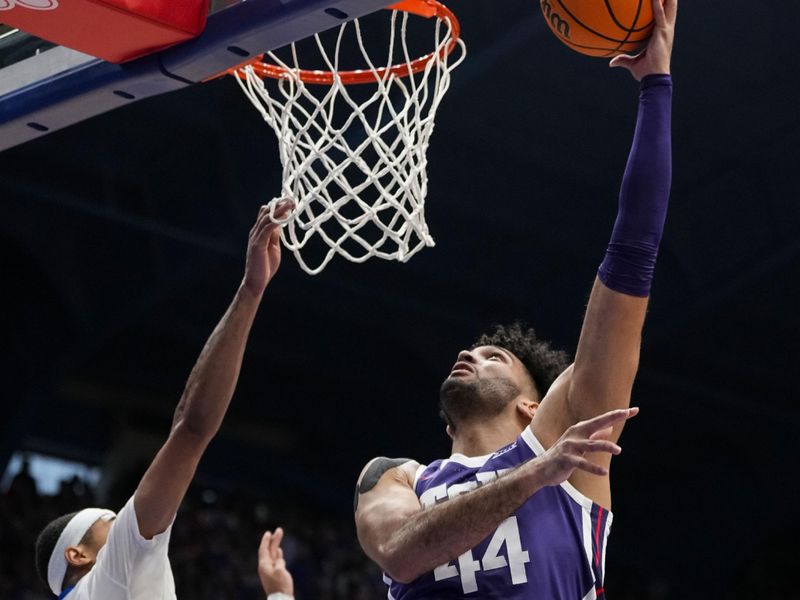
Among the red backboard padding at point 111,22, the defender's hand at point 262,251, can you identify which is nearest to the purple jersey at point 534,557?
the defender's hand at point 262,251

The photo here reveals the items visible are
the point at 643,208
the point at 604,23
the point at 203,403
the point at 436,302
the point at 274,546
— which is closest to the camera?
the point at 643,208

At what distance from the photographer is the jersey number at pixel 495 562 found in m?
2.79

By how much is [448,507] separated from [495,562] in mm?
203

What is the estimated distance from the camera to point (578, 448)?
2.45 meters

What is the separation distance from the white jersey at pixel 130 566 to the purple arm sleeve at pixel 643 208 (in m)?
1.33

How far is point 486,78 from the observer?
10117 mm

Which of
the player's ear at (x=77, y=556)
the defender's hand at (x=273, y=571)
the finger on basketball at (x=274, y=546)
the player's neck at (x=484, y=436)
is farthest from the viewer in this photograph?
the finger on basketball at (x=274, y=546)

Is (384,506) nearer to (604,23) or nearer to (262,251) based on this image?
(262,251)

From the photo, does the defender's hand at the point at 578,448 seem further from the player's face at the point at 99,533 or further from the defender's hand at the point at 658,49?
the player's face at the point at 99,533

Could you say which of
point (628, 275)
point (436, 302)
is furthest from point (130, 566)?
point (436, 302)

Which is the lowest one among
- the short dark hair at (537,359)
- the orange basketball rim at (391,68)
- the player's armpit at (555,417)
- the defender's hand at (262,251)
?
the player's armpit at (555,417)

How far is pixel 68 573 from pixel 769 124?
8.20 meters

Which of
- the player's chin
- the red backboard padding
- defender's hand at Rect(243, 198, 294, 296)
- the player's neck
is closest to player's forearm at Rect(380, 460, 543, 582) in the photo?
the player's neck

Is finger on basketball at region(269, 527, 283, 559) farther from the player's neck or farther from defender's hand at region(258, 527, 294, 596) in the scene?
the player's neck
